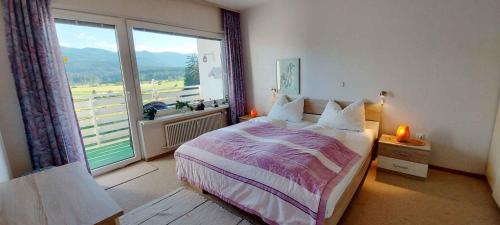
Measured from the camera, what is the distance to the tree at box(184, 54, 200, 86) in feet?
13.3

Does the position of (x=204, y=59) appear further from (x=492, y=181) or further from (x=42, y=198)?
(x=492, y=181)

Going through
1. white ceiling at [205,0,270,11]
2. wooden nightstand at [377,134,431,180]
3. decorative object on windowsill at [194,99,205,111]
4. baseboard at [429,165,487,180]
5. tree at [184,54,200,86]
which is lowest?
baseboard at [429,165,487,180]

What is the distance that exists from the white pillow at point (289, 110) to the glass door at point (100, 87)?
7.50 ft

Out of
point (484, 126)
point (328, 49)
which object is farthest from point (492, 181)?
point (328, 49)

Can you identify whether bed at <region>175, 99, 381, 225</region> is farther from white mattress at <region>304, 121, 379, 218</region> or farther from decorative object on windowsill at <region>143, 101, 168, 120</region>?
decorative object on windowsill at <region>143, 101, 168, 120</region>

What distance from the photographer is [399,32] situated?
109 inches

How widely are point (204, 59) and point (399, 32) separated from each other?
3.35 m

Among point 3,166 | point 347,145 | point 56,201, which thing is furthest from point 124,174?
point 347,145

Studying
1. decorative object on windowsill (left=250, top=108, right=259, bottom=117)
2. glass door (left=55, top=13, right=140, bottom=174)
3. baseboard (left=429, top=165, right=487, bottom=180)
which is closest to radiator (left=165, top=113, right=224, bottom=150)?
glass door (left=55, top=13, right=140, bottom=174)

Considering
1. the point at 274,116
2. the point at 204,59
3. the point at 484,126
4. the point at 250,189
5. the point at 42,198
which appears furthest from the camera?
the point at 204,59

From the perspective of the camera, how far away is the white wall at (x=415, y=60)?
238 centimetres

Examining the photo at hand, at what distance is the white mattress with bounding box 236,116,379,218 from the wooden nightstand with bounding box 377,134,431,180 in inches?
7.9

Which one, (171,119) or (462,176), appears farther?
(171,119)

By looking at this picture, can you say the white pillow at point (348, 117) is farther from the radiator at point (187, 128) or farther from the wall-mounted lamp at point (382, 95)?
the radiator at point (187, 128)
